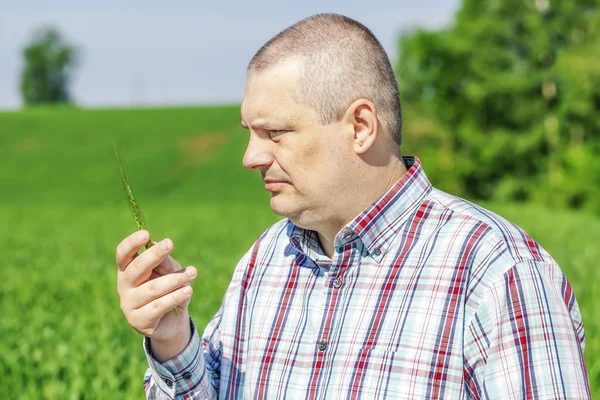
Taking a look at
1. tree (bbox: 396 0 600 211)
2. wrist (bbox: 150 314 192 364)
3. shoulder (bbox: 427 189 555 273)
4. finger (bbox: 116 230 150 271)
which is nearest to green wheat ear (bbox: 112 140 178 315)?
finger (bbox: 116 230 150 271)

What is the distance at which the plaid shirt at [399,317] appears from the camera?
1603 mm

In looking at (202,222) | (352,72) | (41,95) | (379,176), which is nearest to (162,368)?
(379,176)

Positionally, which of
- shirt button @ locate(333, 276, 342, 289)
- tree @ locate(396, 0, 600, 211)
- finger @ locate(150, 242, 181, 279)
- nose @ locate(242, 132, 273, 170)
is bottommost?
shirt button @ locate(333, 276, 342, 289)

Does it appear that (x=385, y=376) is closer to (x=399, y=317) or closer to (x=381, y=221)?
(x=399, y=317)

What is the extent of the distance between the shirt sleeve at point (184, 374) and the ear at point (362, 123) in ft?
1.98

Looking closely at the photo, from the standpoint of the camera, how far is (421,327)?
174 cm

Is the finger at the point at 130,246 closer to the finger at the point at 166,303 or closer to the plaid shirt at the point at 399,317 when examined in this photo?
the finger at the point at 166,303

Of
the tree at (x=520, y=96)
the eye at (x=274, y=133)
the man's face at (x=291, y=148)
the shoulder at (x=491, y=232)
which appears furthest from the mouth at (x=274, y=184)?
the tree at (x=520, y=96)

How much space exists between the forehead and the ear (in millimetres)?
119

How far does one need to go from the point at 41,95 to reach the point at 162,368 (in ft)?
335

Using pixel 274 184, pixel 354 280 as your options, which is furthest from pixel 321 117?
pixel 354 280

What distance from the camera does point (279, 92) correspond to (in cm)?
187

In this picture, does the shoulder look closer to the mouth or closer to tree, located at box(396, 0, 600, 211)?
the mouth

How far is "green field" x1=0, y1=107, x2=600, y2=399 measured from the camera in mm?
5114
